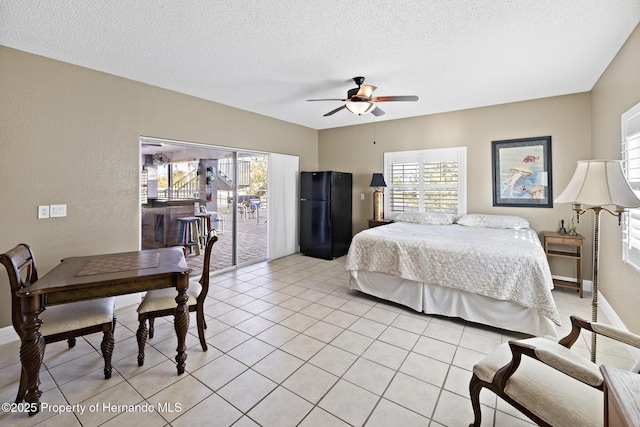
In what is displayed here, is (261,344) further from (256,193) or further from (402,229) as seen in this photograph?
(256,193)

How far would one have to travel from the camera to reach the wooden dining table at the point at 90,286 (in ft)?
5.90

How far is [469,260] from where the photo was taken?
2906 mm

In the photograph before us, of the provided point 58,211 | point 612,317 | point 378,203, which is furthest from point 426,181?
point 58,211

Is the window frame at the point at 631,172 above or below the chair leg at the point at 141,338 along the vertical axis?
above

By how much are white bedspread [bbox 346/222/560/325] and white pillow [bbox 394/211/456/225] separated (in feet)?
2.30

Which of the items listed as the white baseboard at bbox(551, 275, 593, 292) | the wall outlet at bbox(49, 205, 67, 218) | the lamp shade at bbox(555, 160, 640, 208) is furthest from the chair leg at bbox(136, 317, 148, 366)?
the white baseboard at bbox(551, 275, 593, 292)

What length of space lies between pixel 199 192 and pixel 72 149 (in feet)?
8.49

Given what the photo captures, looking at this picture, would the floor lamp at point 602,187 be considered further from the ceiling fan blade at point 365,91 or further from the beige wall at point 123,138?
the ceiling fan blade at point 365,91

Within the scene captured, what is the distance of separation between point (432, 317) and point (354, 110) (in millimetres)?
2635

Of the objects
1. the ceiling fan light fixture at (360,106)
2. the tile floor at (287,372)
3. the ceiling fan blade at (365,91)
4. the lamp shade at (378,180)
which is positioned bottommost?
the tile floor at (287,372)

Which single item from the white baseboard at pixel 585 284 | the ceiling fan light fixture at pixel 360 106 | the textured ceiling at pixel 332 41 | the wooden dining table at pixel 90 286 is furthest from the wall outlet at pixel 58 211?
the white baseboard at pixel 585 284

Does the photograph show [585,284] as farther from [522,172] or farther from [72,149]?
[72,149]

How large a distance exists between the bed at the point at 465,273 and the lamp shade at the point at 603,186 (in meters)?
0.93

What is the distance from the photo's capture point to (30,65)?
279 cm
